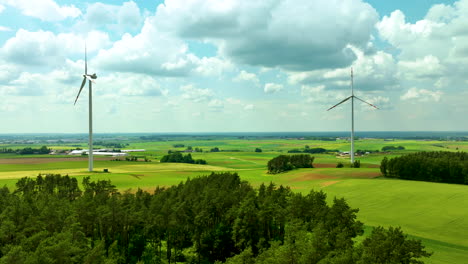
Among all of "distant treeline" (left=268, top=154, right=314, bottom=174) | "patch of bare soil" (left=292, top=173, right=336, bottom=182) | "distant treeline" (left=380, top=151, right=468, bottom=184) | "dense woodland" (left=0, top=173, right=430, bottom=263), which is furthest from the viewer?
"distant treeline" (left=268, top=154, right=314, bottom=174)

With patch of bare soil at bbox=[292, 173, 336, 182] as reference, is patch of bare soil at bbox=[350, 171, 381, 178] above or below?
above

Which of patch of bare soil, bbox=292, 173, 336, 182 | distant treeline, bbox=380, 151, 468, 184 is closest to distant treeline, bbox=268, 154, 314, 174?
patch of bare soil, bbox=292, 173, 336, 182

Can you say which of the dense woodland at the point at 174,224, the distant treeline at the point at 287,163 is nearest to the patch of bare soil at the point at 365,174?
the distant treeline at the point at 287,163

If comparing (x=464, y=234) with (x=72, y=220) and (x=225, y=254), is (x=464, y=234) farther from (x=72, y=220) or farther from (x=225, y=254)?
(x=72, y=220)

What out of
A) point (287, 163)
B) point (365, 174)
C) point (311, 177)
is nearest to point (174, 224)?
point (311, 177)

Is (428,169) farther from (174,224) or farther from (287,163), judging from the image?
(174,224)

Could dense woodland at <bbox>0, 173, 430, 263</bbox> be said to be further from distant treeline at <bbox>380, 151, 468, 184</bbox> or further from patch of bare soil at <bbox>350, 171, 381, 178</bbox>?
distant treeline at <bbox>380, 151, 468, 184</bbox>
